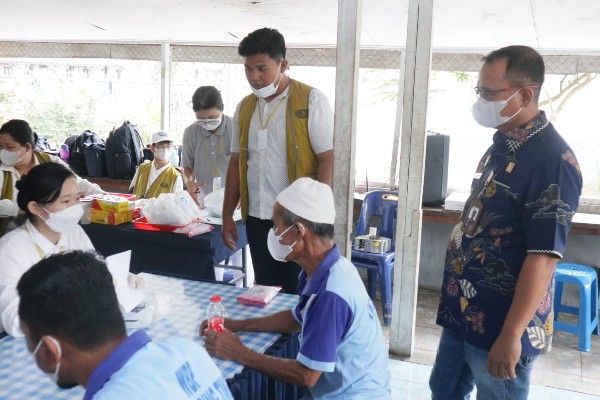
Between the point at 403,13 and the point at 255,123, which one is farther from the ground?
the point at 403,13

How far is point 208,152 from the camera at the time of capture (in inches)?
167

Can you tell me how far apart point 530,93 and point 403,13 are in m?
2.66

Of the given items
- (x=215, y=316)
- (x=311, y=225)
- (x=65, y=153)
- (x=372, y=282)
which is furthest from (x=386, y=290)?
(x=65, y=153)

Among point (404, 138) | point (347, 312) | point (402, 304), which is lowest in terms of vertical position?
point (402, 304)

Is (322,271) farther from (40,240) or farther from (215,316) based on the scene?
(40,240)

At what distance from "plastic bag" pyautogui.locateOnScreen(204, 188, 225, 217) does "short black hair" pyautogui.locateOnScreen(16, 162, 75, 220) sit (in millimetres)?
1605

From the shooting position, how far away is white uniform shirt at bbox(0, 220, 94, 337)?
5.99ft

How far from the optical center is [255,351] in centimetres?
175

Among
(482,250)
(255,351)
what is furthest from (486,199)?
(255,351)

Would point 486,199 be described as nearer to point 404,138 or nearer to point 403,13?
point 404,138

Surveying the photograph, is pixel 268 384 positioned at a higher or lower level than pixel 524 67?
lower

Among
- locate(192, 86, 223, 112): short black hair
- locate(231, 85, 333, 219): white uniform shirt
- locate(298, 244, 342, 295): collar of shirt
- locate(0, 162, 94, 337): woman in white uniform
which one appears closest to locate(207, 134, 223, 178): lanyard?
locate(192, 86, 223, 112): short black hair

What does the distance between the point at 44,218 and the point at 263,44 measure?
1.22m

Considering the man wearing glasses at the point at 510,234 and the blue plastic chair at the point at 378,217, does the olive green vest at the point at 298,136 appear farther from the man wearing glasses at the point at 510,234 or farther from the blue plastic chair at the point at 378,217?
the blue plastic chair at the point at 378,217
